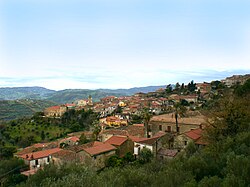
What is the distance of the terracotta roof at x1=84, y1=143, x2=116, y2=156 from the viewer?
30.9m

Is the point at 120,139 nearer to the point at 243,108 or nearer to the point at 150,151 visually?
the point at 150,151

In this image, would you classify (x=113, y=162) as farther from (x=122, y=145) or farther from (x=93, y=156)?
(x=122, y=145)

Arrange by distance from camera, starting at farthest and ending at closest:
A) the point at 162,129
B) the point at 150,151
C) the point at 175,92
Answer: the point at 175,92, the point at 162,129, the point at 150,151

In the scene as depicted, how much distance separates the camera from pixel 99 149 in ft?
105

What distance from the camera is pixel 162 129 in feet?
130

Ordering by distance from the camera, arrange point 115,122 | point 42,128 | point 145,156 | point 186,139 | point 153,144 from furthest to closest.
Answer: point 42,128, point 115,122, point 186,139, point 153,144, point 145,156

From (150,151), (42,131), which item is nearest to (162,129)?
(150,151)

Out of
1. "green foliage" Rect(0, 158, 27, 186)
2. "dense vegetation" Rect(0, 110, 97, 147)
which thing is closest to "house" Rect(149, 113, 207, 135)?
"green foliage" Rect(0, 158, 27, 186)

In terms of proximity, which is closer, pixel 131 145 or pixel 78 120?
pixel 131 145

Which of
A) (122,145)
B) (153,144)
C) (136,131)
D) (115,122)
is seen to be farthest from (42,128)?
(153,144)

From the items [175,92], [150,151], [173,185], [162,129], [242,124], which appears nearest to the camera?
[173,185]

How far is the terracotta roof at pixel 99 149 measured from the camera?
101 ft

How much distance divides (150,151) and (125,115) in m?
46.2

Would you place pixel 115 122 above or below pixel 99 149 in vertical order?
below
